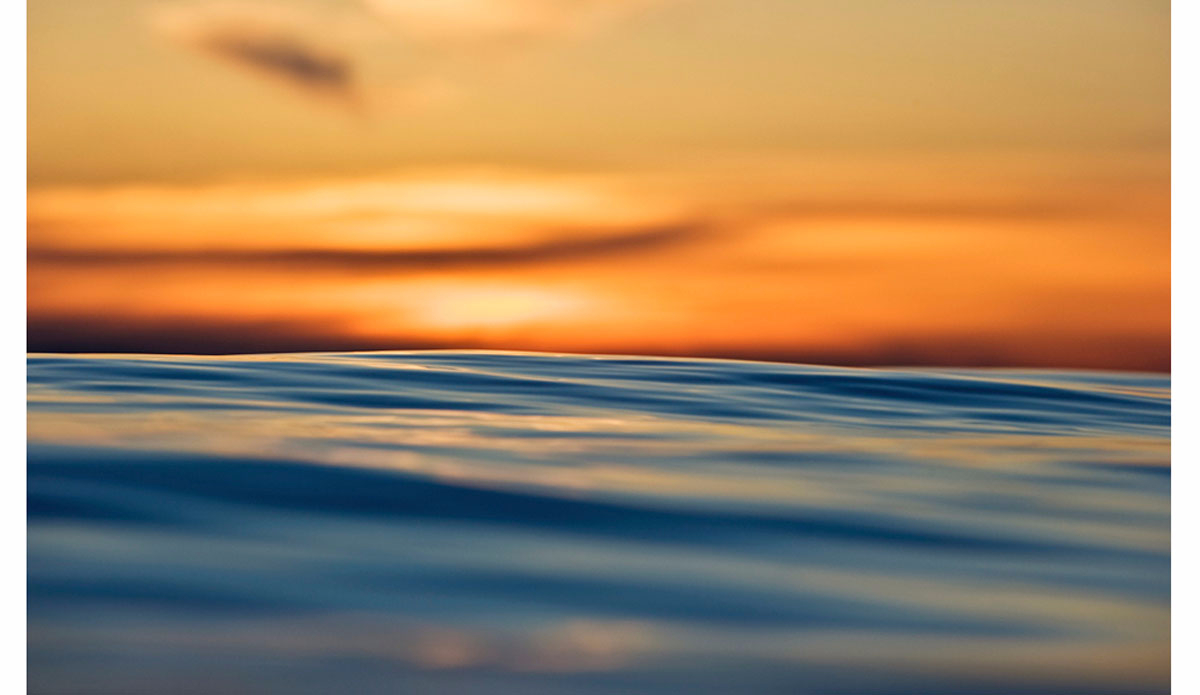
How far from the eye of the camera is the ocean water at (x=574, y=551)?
2.13m

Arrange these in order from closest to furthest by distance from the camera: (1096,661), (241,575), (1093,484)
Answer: (1096,661), (241,575), (1093,484)

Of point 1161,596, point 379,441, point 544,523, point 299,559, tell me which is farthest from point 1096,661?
point 379,441

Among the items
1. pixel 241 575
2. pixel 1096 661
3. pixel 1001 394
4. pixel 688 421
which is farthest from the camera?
pixel 1001 394

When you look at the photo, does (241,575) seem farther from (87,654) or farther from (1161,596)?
(1161,596)

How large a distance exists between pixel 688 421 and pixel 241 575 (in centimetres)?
277

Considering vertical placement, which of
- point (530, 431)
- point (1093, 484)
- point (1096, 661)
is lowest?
point (1096, 661)

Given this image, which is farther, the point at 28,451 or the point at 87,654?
the point at 28,451

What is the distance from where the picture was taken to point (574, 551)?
281cm

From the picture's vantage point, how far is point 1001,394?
676cm

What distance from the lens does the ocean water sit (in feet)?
7.00
